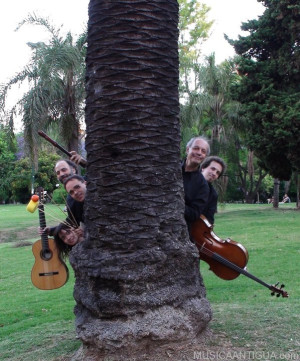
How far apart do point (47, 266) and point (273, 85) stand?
16060 mm

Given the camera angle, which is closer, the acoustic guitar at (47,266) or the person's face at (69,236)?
the person's face at (69,236)

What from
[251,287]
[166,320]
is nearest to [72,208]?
[166,320]

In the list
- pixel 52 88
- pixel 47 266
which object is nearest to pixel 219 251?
pixel 47 266

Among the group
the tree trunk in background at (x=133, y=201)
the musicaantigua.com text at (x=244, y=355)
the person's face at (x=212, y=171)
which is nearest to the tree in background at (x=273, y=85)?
the person's face at (x=212, y=171)

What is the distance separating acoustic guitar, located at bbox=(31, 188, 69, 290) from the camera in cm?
446

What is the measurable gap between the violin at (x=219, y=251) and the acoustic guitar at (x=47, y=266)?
1236mm

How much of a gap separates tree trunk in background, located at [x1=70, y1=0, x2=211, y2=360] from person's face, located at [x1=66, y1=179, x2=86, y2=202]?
951 mm

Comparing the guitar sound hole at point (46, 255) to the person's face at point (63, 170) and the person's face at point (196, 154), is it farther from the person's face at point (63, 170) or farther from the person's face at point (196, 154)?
the person's face at point (196, 154)

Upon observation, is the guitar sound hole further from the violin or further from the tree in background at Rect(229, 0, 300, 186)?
the tree in background at Rect(229, 0, 300, 186)

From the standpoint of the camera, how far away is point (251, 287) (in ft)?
23.5

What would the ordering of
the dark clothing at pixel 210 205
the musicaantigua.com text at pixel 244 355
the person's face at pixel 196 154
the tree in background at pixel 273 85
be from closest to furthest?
the musicaantigua.com text at pixel 244 355 < the person's face at pixel 196 154 < the dark clothing at pixel 210 205 < the tree in background at pixel 273 85

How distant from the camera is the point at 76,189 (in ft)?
14.7

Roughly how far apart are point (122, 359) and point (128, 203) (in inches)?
39.7

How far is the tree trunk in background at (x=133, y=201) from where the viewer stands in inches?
Answer: 130
